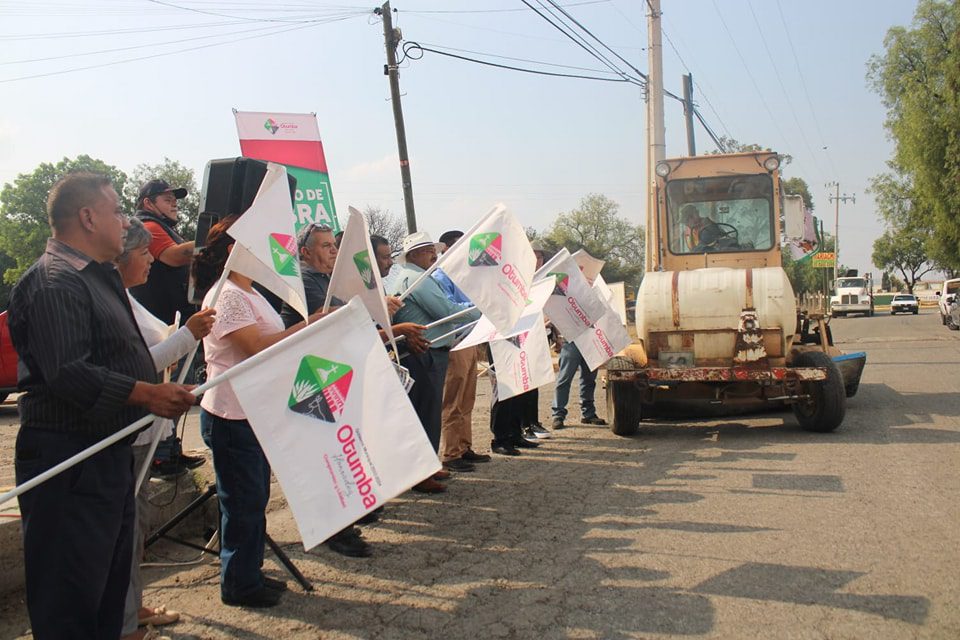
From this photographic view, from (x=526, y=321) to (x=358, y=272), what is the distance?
2330mm

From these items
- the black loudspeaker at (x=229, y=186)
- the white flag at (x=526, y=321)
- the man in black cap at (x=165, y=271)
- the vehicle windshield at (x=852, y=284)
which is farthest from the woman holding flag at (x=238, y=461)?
the vehicle windshield at (x=852, y=284)

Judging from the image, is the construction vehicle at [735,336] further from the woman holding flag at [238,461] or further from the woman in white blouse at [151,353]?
the woman in white blouse at [151,353]

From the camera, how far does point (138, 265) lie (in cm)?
397

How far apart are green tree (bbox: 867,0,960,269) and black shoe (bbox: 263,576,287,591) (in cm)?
3522

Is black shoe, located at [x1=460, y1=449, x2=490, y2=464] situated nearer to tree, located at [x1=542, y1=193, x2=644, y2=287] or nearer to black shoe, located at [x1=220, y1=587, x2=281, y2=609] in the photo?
black shoe, located at [x1=220, y1=587, x2=281, y2=609]

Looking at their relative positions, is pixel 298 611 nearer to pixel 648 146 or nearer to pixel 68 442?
pixel 68 442

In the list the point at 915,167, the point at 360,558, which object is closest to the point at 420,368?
the point at 360,558

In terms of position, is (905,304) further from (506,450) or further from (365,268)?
(365,268)

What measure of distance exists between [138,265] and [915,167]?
37817 millimetres

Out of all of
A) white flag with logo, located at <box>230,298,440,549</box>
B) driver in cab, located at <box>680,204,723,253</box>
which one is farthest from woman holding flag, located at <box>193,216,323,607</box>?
driver in cab, located at <box>680,204,723,253</box>

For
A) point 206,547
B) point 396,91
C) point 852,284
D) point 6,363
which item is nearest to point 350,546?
point 206,547

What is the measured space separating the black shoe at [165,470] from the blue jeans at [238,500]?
158cm

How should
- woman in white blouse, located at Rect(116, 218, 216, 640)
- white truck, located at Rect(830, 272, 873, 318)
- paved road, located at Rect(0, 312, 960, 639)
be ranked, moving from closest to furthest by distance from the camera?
1. woman in white blouse, located at Rect(116, 218, 216, 640)
2. paved road, located at Rect(0, 312, 960, 639)
3. white truck, located at Rect(830, 272, 873, 318)

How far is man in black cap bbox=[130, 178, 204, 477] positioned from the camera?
554 cm
